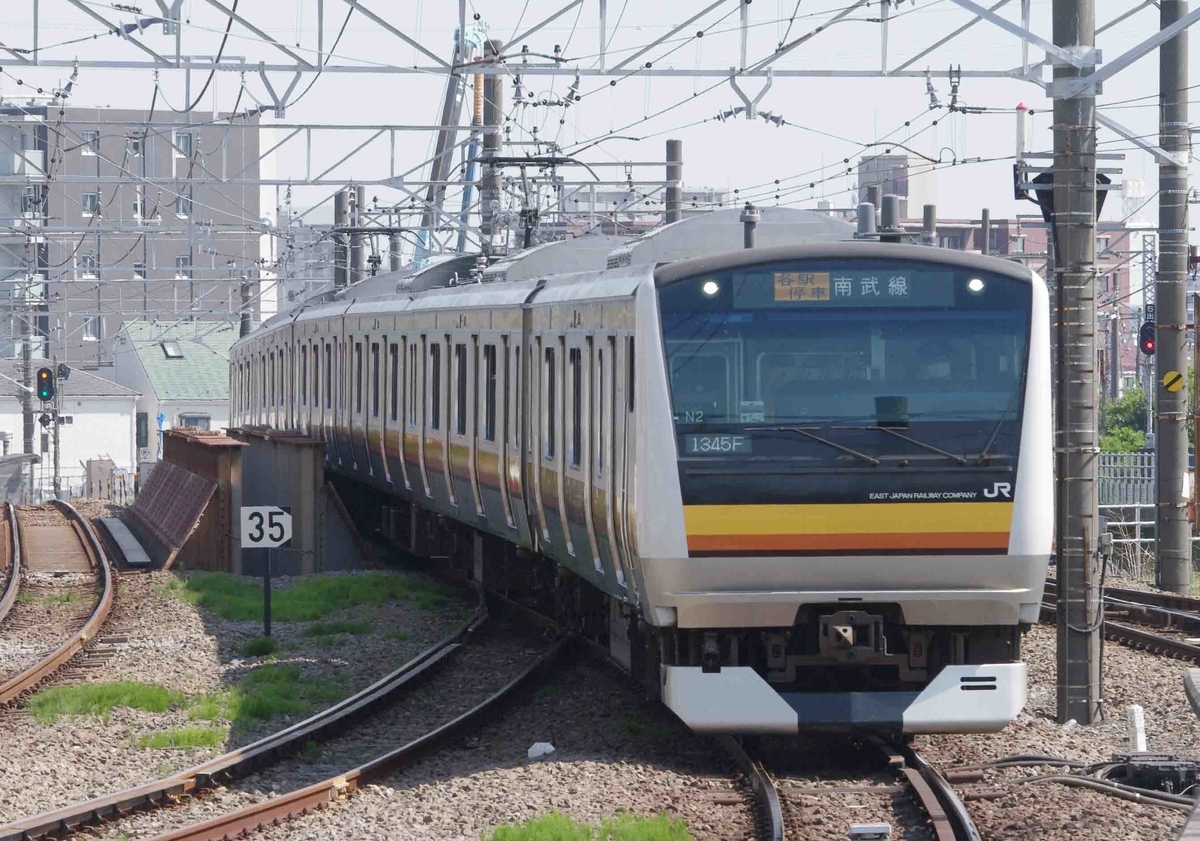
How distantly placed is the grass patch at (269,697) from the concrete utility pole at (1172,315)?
8.85 m

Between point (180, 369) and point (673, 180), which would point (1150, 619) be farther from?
point (180, 369)

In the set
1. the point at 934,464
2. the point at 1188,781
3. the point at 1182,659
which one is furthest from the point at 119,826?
the point at 1182,659

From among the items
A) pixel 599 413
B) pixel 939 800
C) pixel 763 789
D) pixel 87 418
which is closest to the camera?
pixel 939 800

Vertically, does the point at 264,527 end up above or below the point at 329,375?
below

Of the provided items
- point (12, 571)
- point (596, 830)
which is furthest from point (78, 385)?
point (596, 830)

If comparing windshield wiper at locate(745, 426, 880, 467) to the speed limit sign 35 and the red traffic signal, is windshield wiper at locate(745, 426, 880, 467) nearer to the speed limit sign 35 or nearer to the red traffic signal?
the speed limit sign 35

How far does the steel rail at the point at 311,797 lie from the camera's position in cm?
825

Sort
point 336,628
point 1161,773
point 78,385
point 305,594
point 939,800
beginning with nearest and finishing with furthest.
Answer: point 939,800, point 1161,773, point 336,628, point 305,594, point 78,385

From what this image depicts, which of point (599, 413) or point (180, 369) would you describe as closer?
point (599, 413)

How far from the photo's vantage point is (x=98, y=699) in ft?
39.5

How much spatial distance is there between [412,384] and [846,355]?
8.57 metres

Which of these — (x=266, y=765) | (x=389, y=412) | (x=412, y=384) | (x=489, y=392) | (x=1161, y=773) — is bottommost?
(x=266, y=765)

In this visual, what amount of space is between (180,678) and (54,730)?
2.05m

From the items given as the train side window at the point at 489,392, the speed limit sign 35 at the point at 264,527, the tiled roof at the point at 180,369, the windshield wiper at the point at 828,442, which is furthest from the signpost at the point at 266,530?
the tiled roof at the point at 180,369
